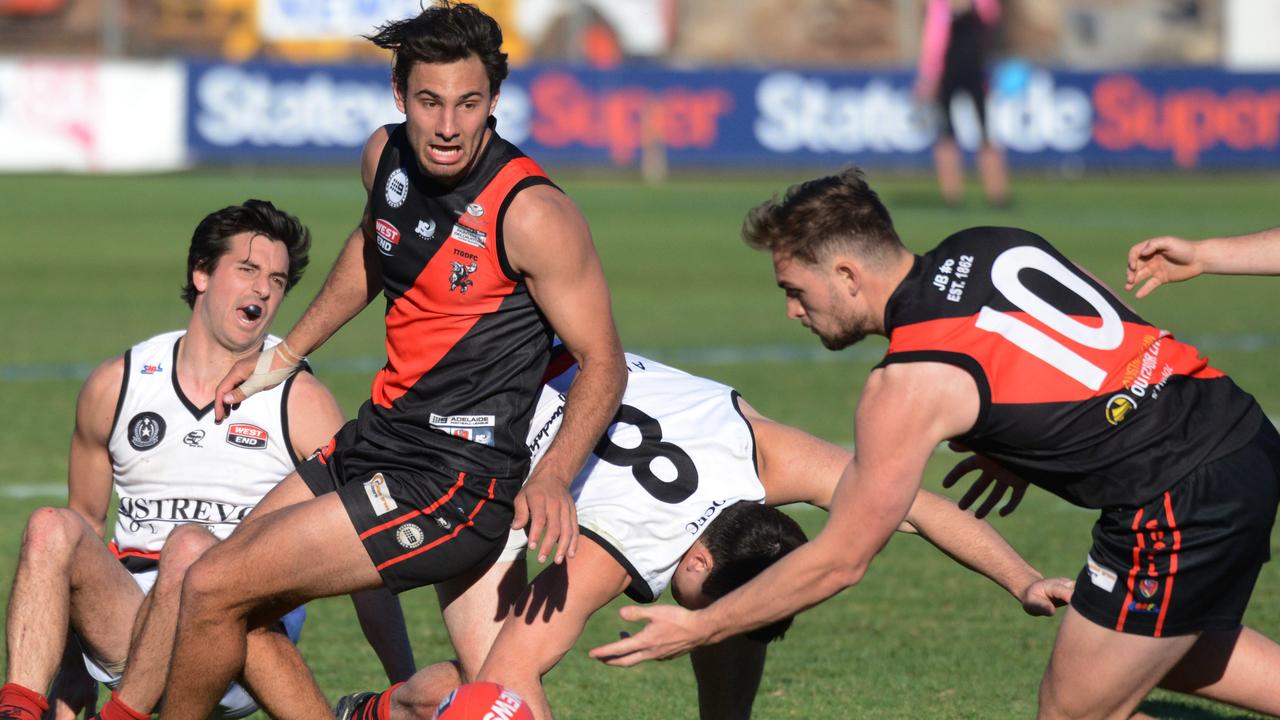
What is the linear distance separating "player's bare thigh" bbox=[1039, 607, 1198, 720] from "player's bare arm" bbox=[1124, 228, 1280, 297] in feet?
3.26

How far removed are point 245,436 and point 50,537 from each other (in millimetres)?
792

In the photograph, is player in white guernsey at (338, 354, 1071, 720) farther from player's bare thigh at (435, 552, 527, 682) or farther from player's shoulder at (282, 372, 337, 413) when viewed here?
player's shoulder at (282, 372, 337, 413)

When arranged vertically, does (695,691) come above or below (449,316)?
below

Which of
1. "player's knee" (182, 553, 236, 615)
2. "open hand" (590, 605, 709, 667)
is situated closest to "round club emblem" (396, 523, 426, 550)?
"player's knee" (182, 553, 236, 615)

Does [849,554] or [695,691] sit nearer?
[849,554]

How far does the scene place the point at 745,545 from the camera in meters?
4.76

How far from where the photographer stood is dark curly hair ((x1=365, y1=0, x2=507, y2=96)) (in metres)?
4.62

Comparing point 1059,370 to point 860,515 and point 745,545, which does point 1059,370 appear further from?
point 745,545

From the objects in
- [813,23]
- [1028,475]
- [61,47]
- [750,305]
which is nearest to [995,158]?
[750,305]

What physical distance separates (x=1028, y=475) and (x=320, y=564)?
1.84 meters

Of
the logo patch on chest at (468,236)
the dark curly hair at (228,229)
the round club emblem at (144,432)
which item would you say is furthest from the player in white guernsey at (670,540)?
the dark curly hair at (228,229)

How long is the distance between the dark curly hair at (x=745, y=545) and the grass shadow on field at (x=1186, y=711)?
59.3 inches

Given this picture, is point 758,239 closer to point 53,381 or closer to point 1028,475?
point 1028,475

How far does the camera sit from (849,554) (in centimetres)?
411
